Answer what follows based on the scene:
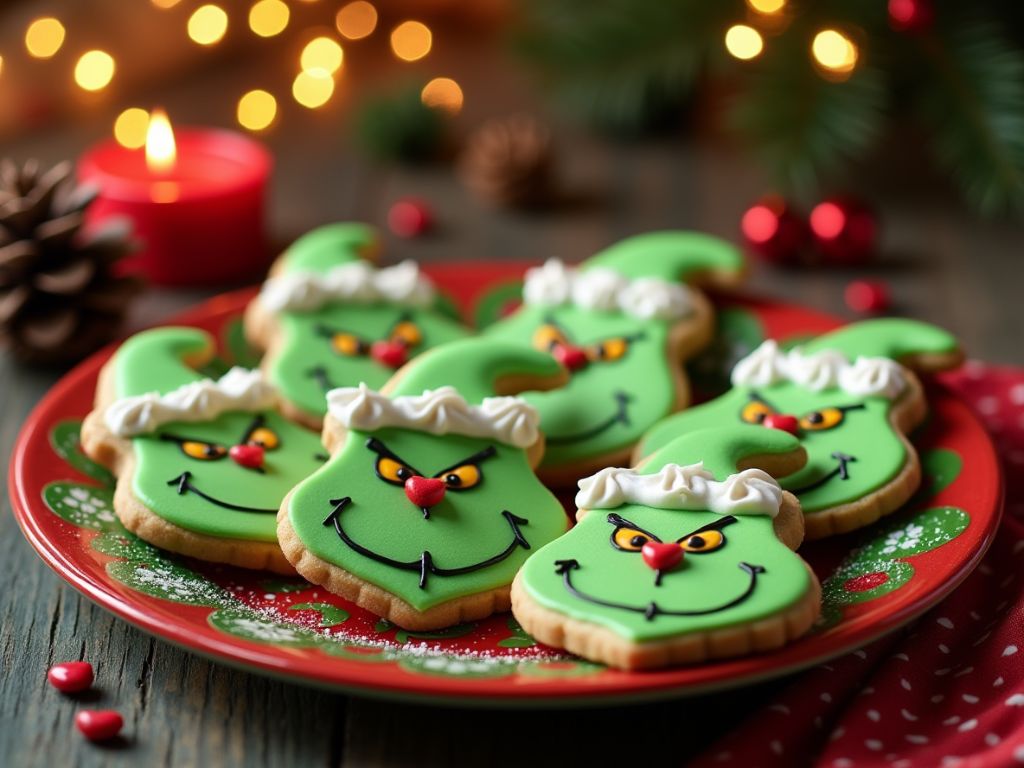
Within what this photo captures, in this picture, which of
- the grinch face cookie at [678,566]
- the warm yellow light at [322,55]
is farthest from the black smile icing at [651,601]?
the warm yellow light at [322,55]

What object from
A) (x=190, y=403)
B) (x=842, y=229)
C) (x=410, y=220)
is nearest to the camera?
(x=190, y=403)

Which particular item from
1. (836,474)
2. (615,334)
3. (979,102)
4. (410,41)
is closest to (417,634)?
(836,474)

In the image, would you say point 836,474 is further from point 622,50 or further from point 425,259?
point 622,50

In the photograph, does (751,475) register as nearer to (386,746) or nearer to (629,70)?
(386,746)

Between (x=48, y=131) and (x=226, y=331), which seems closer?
(x=226, y=331)

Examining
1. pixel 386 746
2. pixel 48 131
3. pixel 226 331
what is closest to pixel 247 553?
pixel 386 746

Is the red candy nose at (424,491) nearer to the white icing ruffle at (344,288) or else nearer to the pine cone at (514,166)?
the white icing ruffle at (344,288)

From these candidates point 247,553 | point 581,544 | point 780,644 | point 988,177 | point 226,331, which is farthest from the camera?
point 988,177
